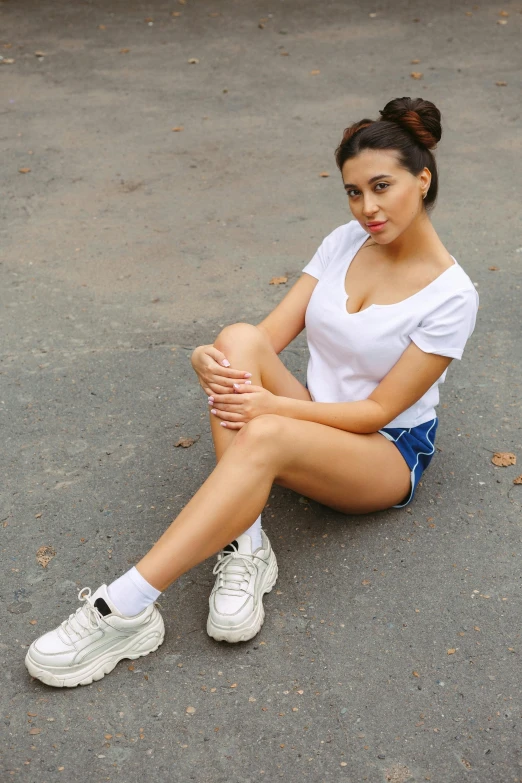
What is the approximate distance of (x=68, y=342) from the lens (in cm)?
450

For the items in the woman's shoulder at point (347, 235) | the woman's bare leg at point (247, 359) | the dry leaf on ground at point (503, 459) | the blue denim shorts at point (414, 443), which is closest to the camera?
the woman's bare leg at point (247, 359)

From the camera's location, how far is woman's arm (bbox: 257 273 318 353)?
3.36 metres

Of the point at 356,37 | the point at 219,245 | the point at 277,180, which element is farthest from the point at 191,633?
the point at 356,37

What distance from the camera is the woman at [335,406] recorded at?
2.71 meters

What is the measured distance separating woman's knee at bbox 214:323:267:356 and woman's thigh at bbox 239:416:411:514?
1.16 ft

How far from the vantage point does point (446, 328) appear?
2900 mm

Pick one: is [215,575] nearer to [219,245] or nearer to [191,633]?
[191,633]

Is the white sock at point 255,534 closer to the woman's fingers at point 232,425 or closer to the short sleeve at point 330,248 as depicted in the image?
the woman's fingers at point 232,425

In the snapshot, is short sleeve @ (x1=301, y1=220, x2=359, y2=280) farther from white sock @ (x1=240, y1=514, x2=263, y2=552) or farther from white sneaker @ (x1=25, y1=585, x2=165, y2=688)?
white sneaker @ (x1=25, y1=585, x2=165, y2=688)

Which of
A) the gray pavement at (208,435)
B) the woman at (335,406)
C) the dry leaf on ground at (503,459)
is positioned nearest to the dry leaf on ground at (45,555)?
the gray pavement at (208,435)

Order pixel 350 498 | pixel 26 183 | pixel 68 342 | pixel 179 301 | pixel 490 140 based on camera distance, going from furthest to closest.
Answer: pixel 490 140 → pixel 26 183 → pixel 179 301 → pixel 68 342 → pixel 350 498

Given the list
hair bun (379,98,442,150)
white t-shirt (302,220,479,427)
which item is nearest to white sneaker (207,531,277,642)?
white t-shirt (302,220,479,427)

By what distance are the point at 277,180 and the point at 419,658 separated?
13.6 ft

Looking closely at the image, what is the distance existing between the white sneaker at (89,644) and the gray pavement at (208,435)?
0.07m
